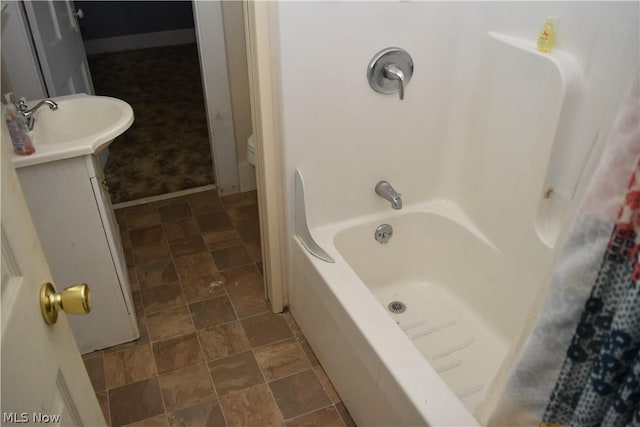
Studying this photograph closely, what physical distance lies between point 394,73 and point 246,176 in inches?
54.8

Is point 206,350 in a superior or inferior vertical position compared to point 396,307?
inferior

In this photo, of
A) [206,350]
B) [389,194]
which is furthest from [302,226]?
[206,350]

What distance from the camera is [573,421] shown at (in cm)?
68

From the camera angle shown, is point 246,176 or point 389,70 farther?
point 246,176

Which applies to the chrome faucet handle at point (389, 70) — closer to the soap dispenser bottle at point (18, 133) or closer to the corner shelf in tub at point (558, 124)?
the corner shelf in tub at point (558, 124)

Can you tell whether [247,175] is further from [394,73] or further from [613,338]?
[613,338]

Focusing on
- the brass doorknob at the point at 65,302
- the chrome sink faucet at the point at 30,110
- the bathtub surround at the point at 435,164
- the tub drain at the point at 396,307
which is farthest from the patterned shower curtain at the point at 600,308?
the chrome sink faucet at the point at 30,110

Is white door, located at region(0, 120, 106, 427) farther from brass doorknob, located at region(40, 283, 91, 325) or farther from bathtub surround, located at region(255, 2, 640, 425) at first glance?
bathtub surround, located at region(255, 2, 640, 425)

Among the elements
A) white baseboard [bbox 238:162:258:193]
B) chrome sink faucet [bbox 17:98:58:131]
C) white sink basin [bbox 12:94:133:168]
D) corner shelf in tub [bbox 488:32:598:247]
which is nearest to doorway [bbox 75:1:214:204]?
white baseboard [bbox 238:162:258:193]

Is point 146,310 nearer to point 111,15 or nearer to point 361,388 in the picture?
point 361,388

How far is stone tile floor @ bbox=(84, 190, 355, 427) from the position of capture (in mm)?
1683

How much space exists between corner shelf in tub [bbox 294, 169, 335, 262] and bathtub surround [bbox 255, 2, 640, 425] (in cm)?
2

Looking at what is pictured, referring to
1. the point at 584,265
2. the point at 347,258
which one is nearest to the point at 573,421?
the point at 584,265

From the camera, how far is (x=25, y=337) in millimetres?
674
